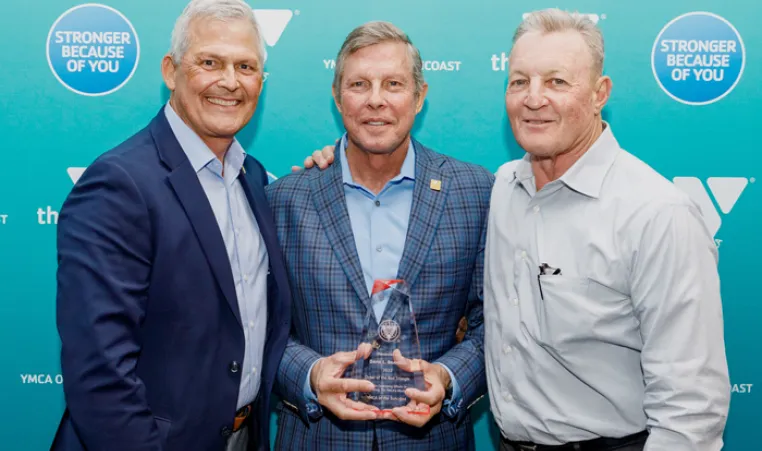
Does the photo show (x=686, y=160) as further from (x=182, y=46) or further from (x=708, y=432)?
(x=182, y=46)

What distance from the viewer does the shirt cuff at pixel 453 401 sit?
2105 mm

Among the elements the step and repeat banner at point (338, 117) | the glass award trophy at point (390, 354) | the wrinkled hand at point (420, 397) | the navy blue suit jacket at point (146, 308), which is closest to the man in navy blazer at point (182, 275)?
the navy blue suit jacket at point (146, 308)

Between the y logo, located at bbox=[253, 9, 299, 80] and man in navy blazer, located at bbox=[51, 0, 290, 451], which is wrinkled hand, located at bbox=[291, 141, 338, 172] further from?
the y logo, located at bbox=[253, 9, 299, 80]

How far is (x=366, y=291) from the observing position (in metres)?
2.11

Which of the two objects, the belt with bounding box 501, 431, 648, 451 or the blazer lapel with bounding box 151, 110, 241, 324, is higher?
the blazer lapel with bounding box 151, 110, 241, 324

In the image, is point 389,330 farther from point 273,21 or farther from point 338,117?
point 273,21

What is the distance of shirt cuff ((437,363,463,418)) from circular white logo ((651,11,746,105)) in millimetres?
1833

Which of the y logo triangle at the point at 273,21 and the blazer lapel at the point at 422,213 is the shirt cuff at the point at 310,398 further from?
the y logo triangle at the point at 273,21

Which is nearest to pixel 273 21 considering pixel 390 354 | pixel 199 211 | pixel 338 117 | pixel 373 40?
pixel 338 117

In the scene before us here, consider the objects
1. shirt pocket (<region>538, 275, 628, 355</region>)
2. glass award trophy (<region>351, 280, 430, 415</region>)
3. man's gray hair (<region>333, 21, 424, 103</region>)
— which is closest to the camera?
shirt pocket (<region>538, 275, 628, 355</region>)

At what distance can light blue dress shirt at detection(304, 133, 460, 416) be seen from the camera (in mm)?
2150

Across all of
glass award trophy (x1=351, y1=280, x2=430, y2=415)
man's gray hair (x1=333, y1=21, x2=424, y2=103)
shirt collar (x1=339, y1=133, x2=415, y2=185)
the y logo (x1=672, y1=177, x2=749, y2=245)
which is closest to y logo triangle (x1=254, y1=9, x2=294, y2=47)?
man's gray hair (x1=333, y1=21, x2=424, y2=103)

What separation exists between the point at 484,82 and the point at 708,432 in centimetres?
187

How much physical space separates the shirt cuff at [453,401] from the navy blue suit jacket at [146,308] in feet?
2.22
